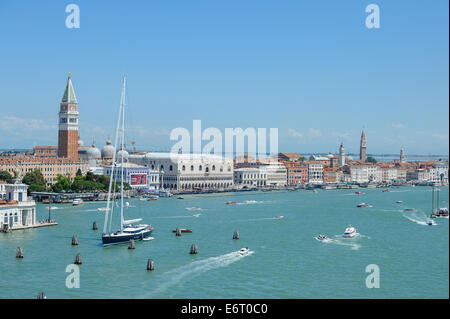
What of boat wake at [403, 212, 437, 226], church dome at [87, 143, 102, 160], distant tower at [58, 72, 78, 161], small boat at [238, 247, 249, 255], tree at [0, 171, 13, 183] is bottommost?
boat wake at [403, 212, 437, 226]

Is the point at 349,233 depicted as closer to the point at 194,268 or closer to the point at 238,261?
the point at 238,261

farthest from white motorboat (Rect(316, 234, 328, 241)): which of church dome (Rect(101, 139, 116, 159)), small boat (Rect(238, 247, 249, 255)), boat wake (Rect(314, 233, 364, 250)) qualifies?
church dome (Rect(101, 139, 116, 159))

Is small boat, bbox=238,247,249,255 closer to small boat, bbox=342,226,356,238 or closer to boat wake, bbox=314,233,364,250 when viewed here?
boat wake, bbox=314,233,364,250

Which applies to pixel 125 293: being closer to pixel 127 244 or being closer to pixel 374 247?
pixel 127 244

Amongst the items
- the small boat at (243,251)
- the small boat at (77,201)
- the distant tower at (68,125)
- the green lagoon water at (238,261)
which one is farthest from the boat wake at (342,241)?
the distant tower at (68,125)
